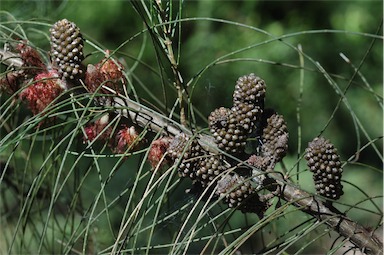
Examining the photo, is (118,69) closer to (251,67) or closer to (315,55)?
(251,67)

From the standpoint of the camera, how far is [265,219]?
431 mm

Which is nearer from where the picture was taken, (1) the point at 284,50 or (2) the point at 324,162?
(2) the point at 324,162

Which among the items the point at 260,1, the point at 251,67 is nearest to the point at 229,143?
the point at 251,67

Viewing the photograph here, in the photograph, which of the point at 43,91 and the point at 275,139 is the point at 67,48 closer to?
the point at 43,91

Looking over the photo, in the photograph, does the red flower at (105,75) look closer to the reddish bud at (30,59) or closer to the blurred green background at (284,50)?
the reddish bud at (30,59)

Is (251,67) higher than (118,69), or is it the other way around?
(118,69)

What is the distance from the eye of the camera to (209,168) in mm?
437

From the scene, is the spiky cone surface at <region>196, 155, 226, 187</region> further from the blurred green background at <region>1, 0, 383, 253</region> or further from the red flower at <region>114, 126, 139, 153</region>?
the blurred green background at <region>1, 0, 383, 253</region>

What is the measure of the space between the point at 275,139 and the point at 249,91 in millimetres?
42

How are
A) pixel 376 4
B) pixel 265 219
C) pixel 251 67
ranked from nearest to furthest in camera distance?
pixel 265 219
pixel 251 67
pixel 376 4

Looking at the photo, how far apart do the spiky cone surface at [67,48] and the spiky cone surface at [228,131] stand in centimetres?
10

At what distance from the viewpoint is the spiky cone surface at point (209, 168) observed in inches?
17.2

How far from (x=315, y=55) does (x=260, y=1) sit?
0.25 meters

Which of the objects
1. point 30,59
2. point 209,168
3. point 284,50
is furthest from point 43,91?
point 284,50
